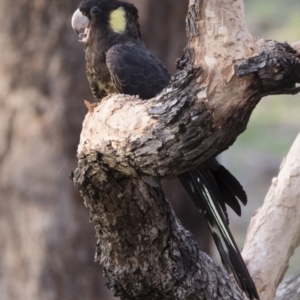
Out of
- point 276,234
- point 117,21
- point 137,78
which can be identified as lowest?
point 276,234

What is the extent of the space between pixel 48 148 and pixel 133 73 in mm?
1630

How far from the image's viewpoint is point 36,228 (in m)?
4.05

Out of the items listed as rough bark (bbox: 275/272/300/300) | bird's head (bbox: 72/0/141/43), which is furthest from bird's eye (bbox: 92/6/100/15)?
rough bark (bbox: 275/272/300/300)

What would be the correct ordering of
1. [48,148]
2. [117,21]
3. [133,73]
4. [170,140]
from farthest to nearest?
[48,148] → [117,21] → [133,73] → [170,140]

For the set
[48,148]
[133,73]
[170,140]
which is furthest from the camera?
[48,148]

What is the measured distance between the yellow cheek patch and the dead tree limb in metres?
0.92

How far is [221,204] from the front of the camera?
7.57 ft

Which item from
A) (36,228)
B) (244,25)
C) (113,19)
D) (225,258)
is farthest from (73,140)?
(244,25)

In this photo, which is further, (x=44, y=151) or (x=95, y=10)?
(x=44, y=151)

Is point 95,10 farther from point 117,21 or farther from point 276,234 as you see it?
point 276,234

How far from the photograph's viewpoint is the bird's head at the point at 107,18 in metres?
2.86

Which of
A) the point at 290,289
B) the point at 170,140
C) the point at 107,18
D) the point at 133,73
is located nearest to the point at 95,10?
the point at 107,18

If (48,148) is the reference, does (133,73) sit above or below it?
below

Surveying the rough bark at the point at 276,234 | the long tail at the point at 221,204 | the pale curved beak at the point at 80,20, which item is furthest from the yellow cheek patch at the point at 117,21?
the rough bark at the point at 276,234
